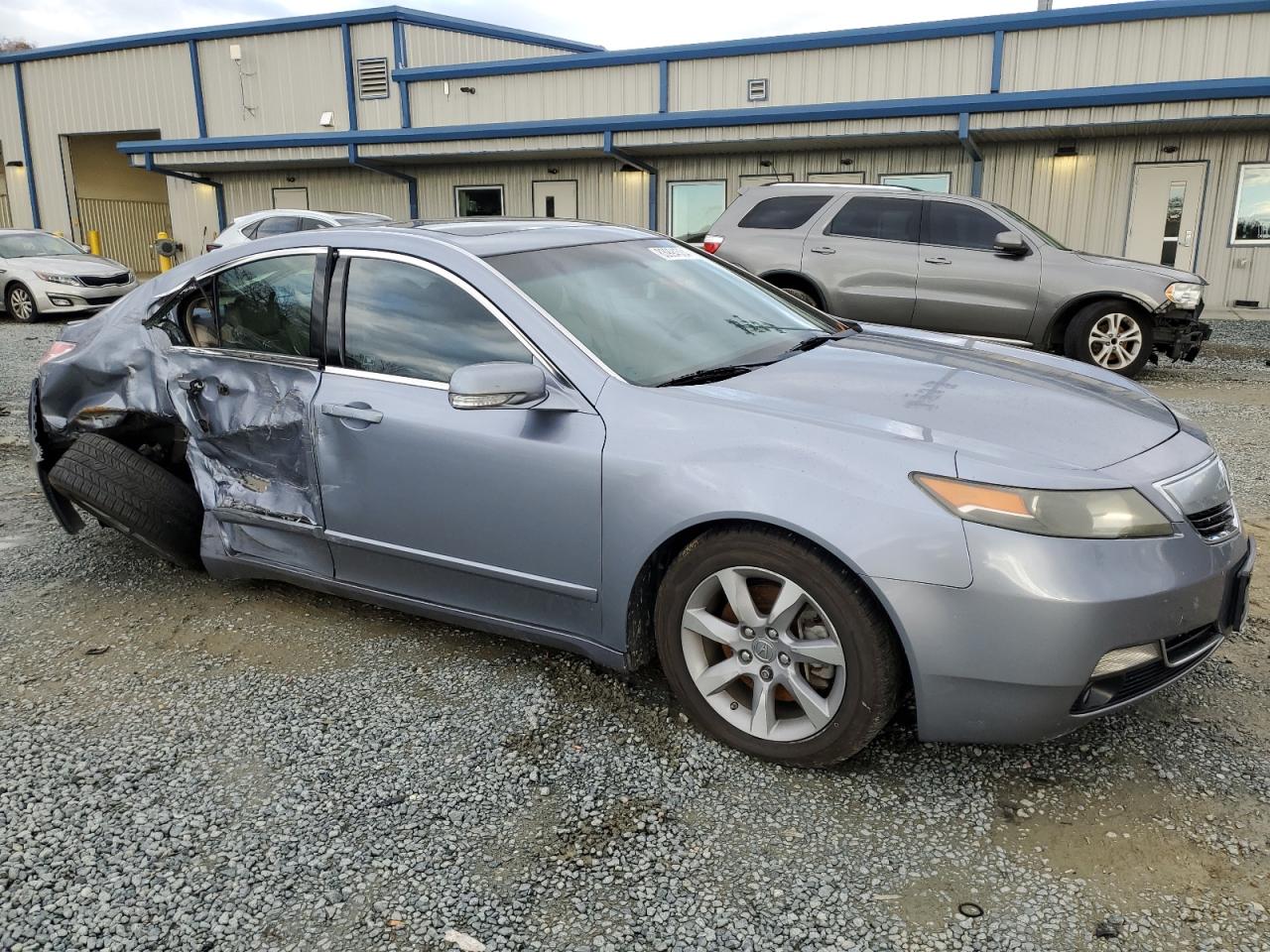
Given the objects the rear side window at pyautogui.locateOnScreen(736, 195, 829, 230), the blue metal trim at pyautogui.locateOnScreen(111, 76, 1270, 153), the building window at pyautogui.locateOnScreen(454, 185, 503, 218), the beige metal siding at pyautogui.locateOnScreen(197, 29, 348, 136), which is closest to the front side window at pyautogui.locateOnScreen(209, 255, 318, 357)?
the rear side window at pyautogui.locateOnScreen(736, 195, 829, 230)

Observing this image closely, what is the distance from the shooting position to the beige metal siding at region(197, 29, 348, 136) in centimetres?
2517

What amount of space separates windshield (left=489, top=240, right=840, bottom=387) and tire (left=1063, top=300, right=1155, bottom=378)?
237 inches

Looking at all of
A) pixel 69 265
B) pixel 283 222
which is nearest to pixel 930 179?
pixel 283 222

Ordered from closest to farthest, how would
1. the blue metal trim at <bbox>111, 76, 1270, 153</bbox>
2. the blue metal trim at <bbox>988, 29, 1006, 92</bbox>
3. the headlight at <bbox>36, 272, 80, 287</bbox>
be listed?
the blue metal trim at <bbox>111, 76, 1270, 153</bbox> < the headlight at <bbox>36, 272, 80, 287</bbox> < the blue metal trim at <bbox>988, 29, 1006, 92</bbox>

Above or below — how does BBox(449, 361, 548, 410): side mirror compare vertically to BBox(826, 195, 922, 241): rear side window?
below

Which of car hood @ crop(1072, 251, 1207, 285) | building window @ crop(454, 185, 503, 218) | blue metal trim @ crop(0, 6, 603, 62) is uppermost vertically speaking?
blue metal trim @ crop(0, 6, 603, 62)

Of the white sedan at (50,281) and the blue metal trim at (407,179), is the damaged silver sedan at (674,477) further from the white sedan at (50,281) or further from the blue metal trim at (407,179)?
the blue metal trim at (407,179)

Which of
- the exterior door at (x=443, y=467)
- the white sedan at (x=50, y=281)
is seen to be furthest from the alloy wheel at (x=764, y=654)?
the white sedan at (x=50, y=281)

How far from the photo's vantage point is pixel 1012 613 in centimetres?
241

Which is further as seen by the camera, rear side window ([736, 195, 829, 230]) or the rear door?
rear side window ([736, 195, 829, 230])

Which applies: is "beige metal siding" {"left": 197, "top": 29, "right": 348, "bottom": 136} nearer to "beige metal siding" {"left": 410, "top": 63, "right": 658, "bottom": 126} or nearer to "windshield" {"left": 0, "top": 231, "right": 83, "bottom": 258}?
"beige metal siding" {"left": 410, "top": 63, "right": 658, "bottom": 126}

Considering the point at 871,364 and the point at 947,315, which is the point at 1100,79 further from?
the point at 871,364

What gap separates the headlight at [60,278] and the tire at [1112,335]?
13.9m

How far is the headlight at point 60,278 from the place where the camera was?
14.8 m
